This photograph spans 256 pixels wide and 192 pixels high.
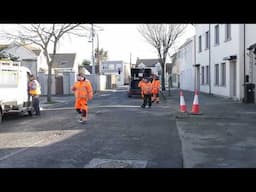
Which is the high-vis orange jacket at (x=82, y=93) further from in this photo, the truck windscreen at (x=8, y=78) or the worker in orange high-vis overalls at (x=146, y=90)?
the worker in orange high-vis overalls at (x=146, y=90)

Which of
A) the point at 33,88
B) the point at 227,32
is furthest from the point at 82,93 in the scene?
the point at 227,32

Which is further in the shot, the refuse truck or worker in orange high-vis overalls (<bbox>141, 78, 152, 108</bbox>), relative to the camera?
the refuse truck

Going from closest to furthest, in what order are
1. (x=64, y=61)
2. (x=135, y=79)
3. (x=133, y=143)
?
(x=133, y=143), (x=135, y=79), (x=64, y=61)

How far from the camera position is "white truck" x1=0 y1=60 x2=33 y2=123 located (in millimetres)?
15469

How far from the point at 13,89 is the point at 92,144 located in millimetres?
7426

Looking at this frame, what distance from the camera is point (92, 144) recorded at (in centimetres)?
1002

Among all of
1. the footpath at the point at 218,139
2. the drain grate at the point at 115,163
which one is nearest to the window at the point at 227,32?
the footpath at the point at 218,139

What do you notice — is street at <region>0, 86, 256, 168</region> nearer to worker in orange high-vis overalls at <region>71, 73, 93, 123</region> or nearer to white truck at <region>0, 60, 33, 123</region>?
worker in orange high-vis overalls at <region>71, 73, 93, 123</region>

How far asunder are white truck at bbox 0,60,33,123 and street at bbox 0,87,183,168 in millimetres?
828

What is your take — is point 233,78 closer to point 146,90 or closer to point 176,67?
point 146,90

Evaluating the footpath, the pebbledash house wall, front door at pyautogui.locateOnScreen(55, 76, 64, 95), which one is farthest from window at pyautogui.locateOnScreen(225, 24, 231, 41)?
front door at pyautogui.locateOnScreen(55, 76, 64, 95)

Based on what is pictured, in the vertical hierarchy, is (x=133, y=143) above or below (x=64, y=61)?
below

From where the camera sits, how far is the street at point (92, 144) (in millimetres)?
7859
